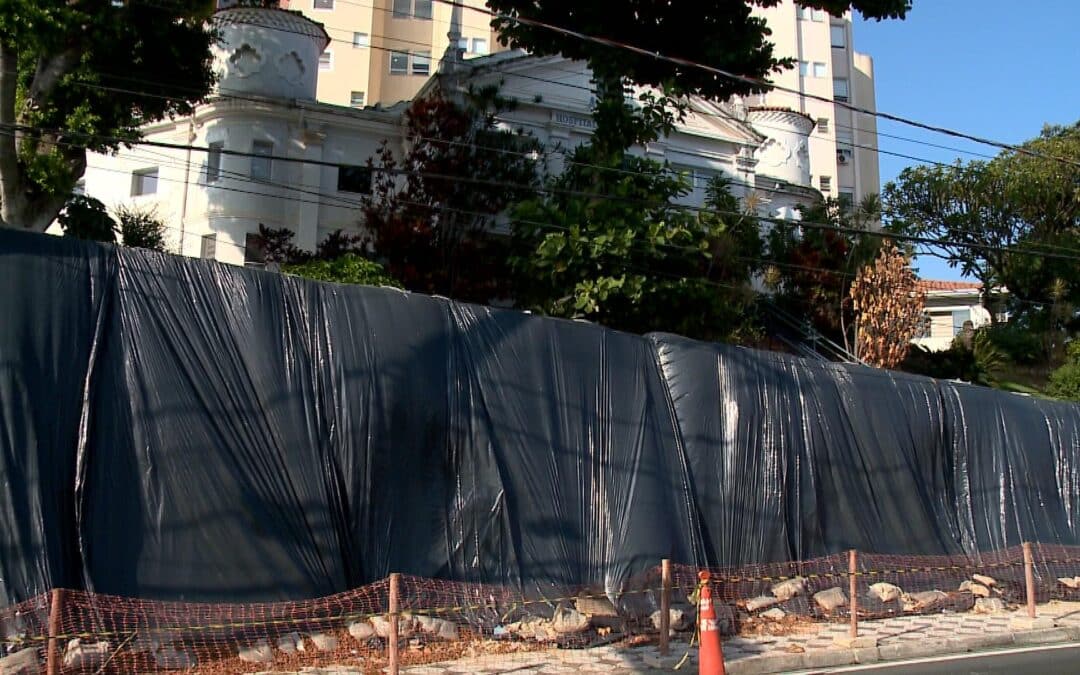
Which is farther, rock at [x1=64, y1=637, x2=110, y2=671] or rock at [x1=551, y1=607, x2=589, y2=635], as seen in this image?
rock at [x1=551, y1=607, x2=589, y2=635]

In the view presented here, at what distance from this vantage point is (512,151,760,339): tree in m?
16.3

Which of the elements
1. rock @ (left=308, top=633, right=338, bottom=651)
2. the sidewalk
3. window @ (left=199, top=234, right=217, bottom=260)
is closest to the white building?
window @ (left=199, top=234, right=217, bottom=260)

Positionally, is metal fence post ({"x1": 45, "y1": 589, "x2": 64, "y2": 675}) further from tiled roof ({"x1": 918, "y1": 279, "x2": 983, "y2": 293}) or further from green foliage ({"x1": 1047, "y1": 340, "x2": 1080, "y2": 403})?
tiled roof ({"x1": 918, "y1": 279, "x2": 983, "y2": 293})

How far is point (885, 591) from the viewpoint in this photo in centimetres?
1162

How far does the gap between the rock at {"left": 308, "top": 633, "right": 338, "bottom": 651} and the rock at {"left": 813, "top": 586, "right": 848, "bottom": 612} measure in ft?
18.8

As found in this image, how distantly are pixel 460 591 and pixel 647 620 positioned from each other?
2059 mm

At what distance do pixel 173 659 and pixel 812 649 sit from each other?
5.86 m

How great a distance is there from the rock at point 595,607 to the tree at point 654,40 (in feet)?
31.5

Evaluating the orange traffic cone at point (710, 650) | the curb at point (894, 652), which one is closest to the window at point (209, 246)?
the curb at point (894, 652)

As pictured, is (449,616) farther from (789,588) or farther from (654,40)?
(654,40)

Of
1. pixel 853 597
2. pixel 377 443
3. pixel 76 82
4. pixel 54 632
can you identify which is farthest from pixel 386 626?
pixel 76 82

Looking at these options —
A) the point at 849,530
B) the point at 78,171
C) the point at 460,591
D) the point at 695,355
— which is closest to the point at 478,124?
the point at 78,171

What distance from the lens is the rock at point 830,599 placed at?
11031mm

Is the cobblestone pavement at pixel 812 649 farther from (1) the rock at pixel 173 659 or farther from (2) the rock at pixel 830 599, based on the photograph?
(1) the rock at pixel 173 659
